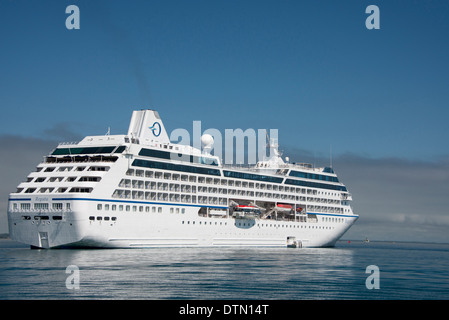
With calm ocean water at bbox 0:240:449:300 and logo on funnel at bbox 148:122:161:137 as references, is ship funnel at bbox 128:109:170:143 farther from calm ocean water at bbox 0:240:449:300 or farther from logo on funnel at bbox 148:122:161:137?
calm ocean water at bbox 0:240:449:300

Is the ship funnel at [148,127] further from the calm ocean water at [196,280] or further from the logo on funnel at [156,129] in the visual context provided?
the calm ocean water at [196,280]

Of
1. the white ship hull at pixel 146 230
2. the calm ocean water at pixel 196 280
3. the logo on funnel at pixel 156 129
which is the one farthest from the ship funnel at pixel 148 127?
the calm ocean water at pixel 196 280

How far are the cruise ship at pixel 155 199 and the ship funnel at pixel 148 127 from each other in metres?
0.13

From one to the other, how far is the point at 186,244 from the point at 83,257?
63.3ft

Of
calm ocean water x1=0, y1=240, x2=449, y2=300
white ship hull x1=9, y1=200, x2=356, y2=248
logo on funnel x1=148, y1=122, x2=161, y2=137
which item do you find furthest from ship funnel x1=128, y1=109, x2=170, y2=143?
calm ocean water x1=0, y1=240, x2=449, y2=300

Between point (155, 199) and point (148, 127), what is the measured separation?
9689mm

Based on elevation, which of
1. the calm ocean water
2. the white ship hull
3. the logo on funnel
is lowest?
the calm ocean water

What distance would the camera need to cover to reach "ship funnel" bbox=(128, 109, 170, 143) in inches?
2562

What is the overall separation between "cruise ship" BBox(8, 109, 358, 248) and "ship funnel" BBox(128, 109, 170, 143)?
0.42ft

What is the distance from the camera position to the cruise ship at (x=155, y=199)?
5400 centimetres

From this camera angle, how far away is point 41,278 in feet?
106

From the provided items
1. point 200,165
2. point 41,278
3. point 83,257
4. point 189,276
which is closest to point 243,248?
point 200,165

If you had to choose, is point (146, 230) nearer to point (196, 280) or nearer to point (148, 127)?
point (148, 127)
